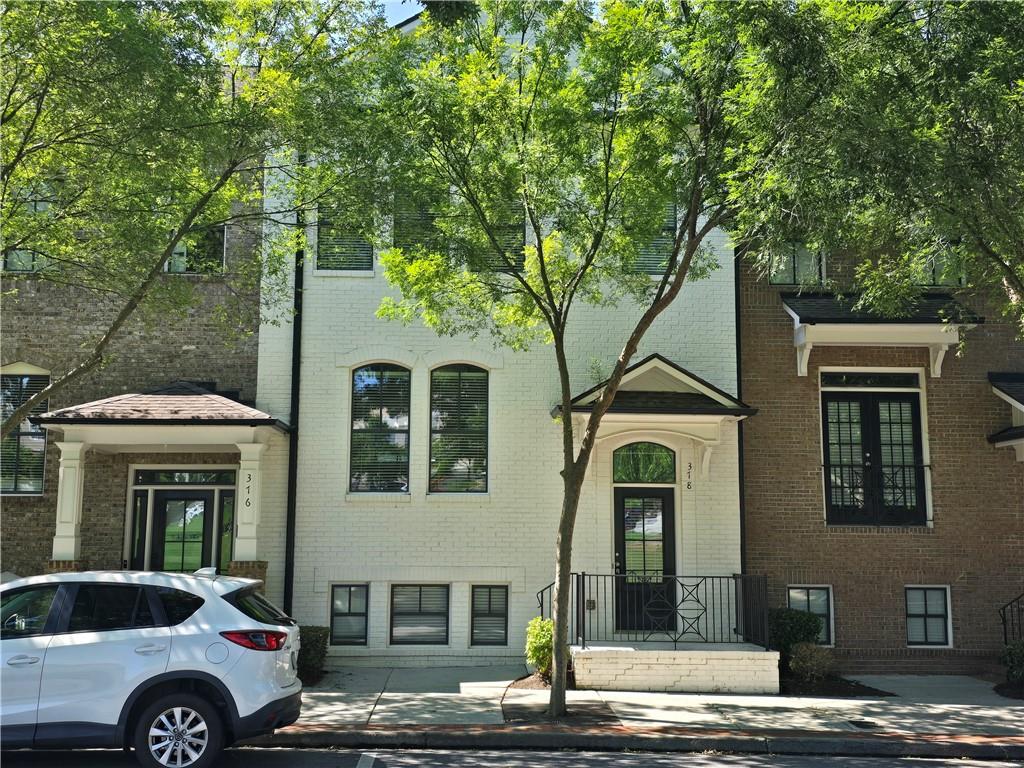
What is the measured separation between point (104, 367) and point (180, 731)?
7.83 metres

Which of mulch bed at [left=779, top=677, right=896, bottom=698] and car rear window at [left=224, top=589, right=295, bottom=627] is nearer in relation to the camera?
car rear window at [left=224, top=589, right=295, bottom=627]

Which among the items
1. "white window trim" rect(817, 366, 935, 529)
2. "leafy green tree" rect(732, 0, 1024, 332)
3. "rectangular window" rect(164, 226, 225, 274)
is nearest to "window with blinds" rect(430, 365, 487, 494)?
"rectangular window" rect(164, 226, 225, 274)

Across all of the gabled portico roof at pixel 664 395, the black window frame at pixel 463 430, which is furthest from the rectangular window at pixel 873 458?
the black window frame at pixel 463 430

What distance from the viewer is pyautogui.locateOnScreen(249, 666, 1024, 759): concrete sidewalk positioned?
30.3 ft

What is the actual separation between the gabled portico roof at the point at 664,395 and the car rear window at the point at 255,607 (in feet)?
18.9

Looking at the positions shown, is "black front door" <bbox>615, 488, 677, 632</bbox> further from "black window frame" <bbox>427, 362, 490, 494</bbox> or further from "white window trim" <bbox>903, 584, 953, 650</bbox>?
"white window trim" <bbox>903, 584, 953, 650</bbox>

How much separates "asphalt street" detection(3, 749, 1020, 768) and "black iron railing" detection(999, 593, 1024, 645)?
18.4 feet

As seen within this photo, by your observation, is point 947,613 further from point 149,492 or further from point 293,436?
point 149,492

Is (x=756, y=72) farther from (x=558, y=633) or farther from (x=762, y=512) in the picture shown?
(x=762, y=512)

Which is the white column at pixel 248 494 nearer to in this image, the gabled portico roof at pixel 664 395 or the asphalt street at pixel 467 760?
the asphalt street at pixel 467 760

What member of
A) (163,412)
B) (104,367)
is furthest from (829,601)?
(104,367)

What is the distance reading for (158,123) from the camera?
9.59 metres

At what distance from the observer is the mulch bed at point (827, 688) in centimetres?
1188

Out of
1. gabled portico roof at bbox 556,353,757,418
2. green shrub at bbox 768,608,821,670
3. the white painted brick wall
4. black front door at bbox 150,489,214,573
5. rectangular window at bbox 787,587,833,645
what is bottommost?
the white painted brick wall
